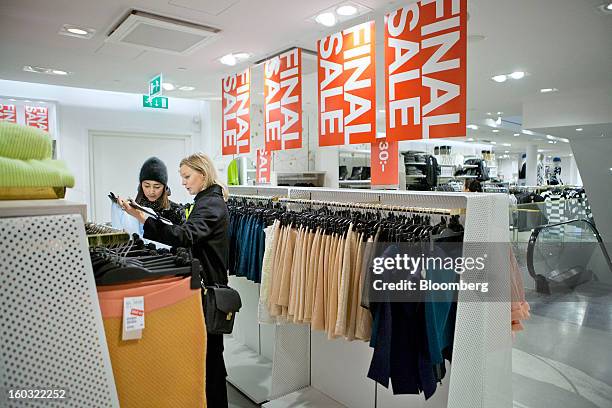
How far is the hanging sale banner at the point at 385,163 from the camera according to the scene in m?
3.24

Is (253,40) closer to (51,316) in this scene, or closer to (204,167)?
(204,167)

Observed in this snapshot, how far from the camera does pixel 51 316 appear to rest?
0.99m

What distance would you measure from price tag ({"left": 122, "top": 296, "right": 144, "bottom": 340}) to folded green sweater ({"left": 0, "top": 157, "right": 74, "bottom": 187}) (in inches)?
14.2

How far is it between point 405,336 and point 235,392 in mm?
1824

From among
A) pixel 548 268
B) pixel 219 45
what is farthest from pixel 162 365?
pixel 548 268

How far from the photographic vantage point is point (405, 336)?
212 cm

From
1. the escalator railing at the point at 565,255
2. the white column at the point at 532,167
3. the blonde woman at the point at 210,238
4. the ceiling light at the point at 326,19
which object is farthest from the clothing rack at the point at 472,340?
the white column at the point at 532,167

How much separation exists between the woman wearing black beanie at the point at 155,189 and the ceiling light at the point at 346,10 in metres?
1.88

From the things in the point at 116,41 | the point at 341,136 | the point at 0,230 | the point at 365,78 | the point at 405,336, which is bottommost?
the point at 405,336

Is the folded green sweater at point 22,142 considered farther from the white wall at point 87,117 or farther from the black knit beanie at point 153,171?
the white wall at point 87,117

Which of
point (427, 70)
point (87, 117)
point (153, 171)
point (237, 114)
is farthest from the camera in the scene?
point (87, 117)

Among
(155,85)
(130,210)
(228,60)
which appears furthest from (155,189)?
(155,85)

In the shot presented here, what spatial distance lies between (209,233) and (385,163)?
1.50 meters

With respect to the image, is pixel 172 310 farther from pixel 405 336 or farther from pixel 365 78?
pixel 365 78
